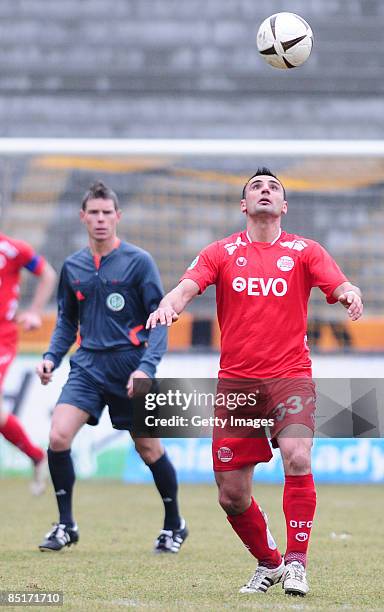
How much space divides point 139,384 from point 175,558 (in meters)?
0.98

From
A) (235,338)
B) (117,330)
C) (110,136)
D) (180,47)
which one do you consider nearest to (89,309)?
(117,330)

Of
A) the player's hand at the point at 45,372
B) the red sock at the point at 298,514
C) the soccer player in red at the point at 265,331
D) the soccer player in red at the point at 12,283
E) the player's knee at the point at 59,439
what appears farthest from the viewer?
the soccer player in red at the point at 12,283

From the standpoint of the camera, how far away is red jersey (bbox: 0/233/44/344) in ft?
28.8

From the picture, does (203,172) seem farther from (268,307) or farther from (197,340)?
(268,307)

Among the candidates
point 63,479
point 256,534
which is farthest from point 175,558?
point 256,534

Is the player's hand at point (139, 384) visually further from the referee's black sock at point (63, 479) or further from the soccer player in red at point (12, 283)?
the soccer player in red at point (12, 283)

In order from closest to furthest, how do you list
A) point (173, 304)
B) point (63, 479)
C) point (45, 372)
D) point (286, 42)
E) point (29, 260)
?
point (173, 304)
point (45, 372)
point (63, 479)
point (286, 42)
point (29, 260)

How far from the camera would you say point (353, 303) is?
5223 millimetres

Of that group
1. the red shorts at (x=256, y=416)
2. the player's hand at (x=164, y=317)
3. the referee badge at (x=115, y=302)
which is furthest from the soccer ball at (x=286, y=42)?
the player's hand at (x=164, y=317)

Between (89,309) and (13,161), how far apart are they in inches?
207

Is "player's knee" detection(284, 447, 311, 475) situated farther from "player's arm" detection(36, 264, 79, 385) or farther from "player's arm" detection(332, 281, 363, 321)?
"player's arm" detection(36, 264, 79, 385)

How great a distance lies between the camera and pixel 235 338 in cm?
555

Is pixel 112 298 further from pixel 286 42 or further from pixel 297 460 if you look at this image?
pixel 297 460

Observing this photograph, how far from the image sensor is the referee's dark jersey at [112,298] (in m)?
7.32
